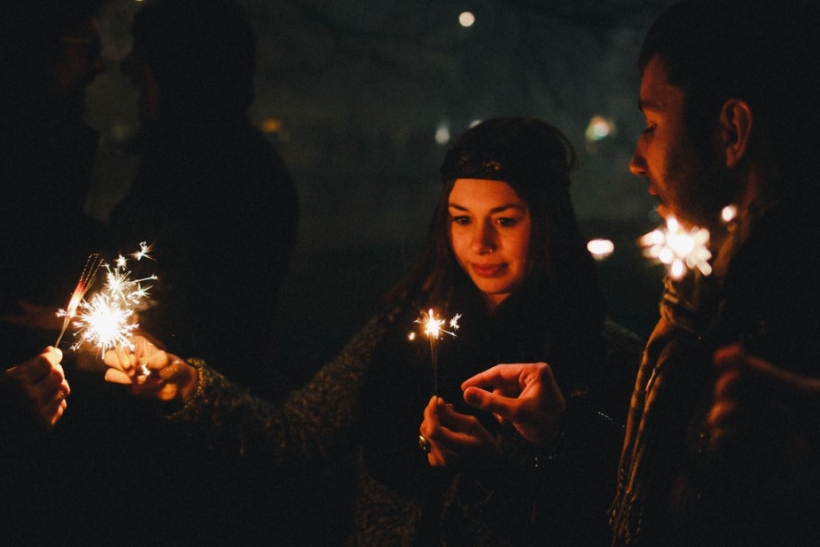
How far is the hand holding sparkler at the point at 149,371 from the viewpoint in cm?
217

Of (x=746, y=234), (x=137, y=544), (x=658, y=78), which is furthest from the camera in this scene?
(x=137, y=544)

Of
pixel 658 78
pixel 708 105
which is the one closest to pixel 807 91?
pixel 708 105

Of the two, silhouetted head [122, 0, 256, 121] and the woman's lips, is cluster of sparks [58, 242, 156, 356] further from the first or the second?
the woman's lips

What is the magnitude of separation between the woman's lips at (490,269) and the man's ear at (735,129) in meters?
1.20

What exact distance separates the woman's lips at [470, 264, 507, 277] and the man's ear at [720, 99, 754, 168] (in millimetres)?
1197

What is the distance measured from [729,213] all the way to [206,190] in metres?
Result: 2.17

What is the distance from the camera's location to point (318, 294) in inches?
586

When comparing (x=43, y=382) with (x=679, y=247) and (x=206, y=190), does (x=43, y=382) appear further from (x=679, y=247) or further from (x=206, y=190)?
(x=679, y=247)

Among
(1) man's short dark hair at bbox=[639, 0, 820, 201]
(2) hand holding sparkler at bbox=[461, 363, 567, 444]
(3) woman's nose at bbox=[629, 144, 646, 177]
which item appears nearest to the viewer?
(1) man's short dark hair at bbox=[639, 0, 820, 201]

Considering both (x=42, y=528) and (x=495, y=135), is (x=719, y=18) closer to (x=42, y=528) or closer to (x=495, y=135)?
(x=495, y=135)

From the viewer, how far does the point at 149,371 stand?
2260 mm

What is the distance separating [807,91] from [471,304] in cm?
167

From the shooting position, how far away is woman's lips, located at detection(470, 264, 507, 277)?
8.72ft

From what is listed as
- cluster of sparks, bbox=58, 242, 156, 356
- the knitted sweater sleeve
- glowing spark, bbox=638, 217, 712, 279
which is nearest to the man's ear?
glowing spark, bbox=638, 217, 712, 279
